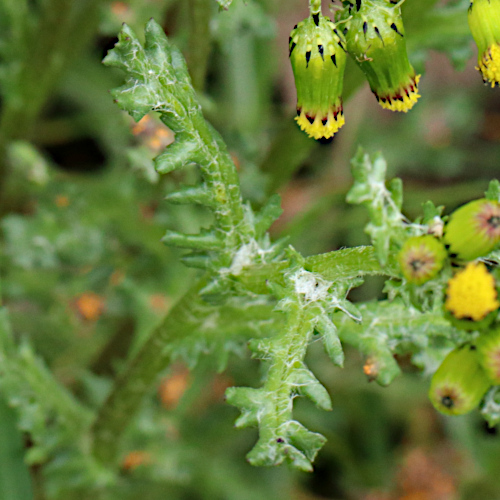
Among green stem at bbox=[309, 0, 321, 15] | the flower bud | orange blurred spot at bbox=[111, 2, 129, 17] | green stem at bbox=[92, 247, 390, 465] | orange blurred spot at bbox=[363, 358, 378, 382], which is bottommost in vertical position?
the flower bud

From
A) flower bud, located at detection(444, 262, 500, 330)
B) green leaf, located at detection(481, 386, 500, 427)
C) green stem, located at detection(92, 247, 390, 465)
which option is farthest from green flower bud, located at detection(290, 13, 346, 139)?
green leaf, located at detection(481, 386, 500, 427)

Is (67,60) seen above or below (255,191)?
above

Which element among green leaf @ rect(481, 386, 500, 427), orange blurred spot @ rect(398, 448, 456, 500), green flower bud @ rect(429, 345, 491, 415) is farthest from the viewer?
orange blurred spot @ rect(398, 448, 456, 500)

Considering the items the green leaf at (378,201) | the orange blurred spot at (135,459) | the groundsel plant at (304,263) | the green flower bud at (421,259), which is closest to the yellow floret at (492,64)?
the groundsel plant at (304,263)

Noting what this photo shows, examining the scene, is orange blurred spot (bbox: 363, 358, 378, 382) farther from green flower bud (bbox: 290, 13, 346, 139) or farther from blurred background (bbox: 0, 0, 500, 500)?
green flower bud (bbox: 290, 13, 346, 139)

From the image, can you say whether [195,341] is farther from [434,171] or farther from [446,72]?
[446,72]

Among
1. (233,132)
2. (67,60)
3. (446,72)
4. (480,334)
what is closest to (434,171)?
(446,72)

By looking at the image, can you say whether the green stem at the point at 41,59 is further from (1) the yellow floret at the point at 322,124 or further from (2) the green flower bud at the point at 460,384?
(2) the green flower bud at the point at 460,384
